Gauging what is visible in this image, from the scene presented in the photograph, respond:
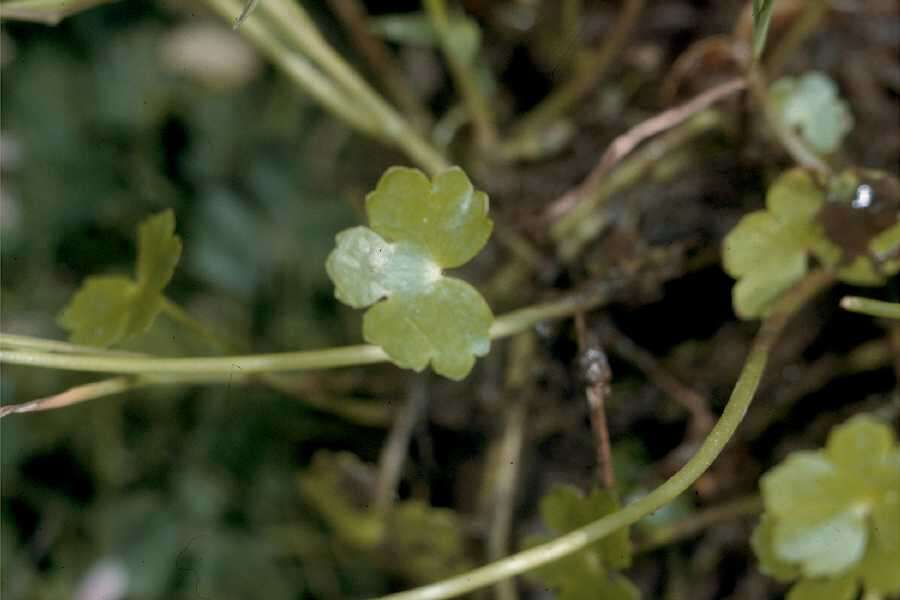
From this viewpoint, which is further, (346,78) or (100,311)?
(346,78)

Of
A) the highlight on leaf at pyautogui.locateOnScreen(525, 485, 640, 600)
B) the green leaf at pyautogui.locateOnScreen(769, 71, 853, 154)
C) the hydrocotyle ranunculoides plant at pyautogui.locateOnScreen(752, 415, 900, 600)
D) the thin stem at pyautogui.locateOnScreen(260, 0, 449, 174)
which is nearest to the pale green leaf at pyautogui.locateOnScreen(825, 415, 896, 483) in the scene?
the hydrocotyle ranunculoides plant at pyautogui.locateOnScreen(752, 415, 900, 600)

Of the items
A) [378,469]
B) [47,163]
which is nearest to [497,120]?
[378,469]

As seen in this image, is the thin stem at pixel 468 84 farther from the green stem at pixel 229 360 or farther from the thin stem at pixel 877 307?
the thin stem at pixel 877 307

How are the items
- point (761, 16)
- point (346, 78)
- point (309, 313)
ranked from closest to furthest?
point (761, 16)
point (346, 78)
point (309, 313)

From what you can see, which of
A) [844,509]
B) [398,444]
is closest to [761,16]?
[844,509]

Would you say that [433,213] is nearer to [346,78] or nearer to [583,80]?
[346,78]

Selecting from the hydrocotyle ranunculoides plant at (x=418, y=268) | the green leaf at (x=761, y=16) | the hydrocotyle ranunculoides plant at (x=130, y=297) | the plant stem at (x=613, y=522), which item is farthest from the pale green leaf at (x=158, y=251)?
the green leaf at (x=761, y=16)
